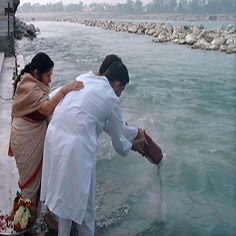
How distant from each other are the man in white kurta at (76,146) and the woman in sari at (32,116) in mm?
214

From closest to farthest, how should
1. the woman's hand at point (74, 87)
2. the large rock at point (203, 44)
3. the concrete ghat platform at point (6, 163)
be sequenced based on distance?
the woman's hand at point (74, 87), the concrete ghat platform at point (6, 163), the large rock at point (203, 44)

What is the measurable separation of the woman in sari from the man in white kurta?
21cm

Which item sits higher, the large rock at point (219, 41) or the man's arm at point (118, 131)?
the large rock at point (219, 41)

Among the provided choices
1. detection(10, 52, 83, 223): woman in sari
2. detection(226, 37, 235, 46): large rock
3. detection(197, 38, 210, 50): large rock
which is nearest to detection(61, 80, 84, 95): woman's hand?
detection(10, 52, 83, 223): woman in sari

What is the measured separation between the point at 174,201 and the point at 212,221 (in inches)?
21.7

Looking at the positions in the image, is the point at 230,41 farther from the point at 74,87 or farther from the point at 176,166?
the point at 74,87

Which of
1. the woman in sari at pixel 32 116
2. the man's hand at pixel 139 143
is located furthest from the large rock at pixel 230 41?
the woman in sari at pixel 32 116

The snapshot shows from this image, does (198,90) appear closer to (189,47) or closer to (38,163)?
(38,163)

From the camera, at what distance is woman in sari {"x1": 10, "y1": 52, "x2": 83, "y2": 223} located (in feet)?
8.63

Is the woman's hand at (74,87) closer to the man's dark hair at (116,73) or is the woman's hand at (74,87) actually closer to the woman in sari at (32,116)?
the woman in sari at (32,116)

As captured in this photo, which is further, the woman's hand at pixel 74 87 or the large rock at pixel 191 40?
the large rock at pixel 191 40

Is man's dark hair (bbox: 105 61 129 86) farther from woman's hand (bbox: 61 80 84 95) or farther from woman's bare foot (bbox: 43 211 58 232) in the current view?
woman's bare foot (bbox: 43 211 58 232)

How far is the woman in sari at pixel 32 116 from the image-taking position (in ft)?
8.63

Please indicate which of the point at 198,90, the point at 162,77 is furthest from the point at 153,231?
the point at 162,77
